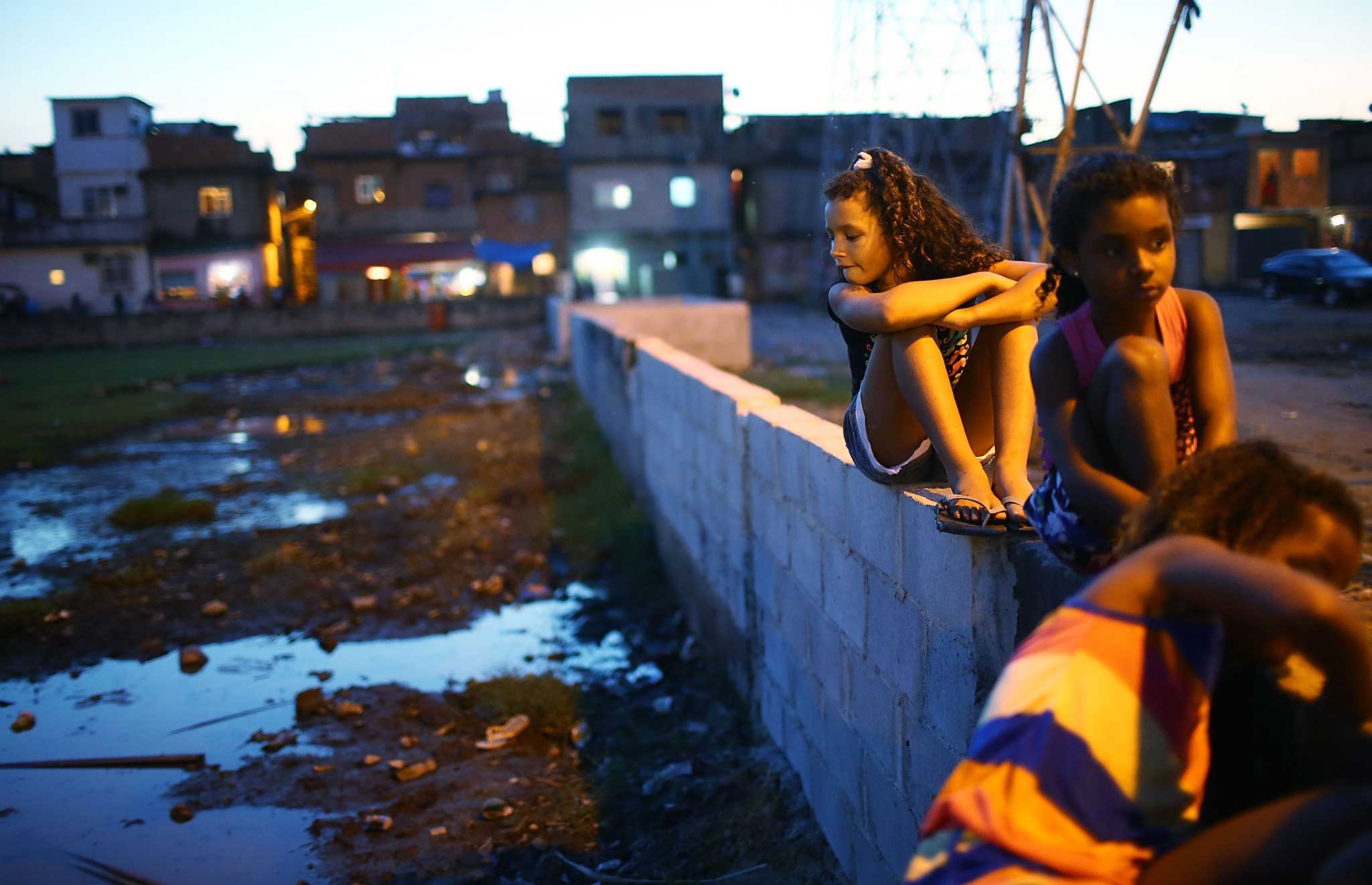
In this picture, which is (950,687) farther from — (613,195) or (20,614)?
(613,195)

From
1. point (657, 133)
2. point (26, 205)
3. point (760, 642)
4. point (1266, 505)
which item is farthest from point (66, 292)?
point (1266, 505)

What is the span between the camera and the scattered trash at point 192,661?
6.33 meters

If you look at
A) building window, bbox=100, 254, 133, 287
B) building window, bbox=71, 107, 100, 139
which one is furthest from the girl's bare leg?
building window, bbox=71, 107, 100, 139

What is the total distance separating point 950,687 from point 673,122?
50549mm

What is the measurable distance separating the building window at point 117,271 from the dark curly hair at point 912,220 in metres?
50.6

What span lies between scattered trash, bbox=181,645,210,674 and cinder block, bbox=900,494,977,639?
4.74 meters

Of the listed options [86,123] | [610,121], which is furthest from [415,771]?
[86,123]

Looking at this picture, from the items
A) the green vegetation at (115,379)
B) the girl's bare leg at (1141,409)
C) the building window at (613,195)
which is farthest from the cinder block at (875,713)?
the building window at (613,195)

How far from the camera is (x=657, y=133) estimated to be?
165 ft

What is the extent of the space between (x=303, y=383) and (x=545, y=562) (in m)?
14.5

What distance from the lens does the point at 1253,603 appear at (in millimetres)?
1452

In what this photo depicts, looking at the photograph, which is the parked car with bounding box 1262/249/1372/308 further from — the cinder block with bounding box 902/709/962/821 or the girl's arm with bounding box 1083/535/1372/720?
the girl's arm with bounding box 1083/535/1372/720

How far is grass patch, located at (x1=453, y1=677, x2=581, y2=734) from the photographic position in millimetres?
5555

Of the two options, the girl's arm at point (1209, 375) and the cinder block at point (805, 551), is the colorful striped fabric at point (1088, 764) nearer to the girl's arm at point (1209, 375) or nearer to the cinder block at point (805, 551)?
the girl's arm at point (1209, 375)
